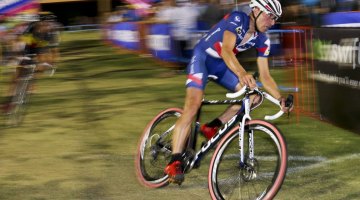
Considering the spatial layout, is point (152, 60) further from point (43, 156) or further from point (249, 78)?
point (249, 78)

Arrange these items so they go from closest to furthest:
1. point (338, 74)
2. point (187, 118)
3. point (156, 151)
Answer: point (187, 118) < point (156, 151) < point (338, 74)

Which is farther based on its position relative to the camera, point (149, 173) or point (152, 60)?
point (152, 60)

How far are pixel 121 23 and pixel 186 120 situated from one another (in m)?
19.1

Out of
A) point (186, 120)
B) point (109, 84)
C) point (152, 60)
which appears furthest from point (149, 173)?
point (152, 60)

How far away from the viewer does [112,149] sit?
835cm

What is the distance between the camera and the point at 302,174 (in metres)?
6.76

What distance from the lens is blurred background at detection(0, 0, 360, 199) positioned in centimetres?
673

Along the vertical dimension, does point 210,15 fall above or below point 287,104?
below

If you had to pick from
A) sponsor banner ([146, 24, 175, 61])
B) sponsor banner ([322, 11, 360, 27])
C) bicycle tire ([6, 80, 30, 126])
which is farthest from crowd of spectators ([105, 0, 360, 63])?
bicycle tire ([6, 80, 30, 126])

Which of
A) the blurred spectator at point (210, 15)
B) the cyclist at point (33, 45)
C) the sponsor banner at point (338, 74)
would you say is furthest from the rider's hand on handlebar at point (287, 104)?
the blurred spectator at point (210, 15)

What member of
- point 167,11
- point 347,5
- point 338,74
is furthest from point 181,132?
point 347,5

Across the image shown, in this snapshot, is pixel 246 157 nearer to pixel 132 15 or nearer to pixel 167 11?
pixel 167 11

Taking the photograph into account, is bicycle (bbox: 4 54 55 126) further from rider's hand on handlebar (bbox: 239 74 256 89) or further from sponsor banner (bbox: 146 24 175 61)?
sponsor banner (bbox: 146 24 175 61)

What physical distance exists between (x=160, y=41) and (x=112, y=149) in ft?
31.6
